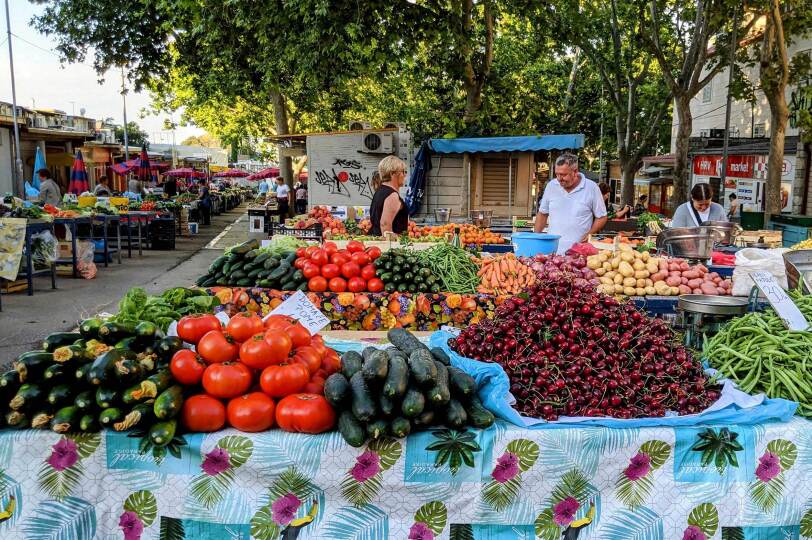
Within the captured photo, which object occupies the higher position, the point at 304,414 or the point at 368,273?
the point at 368,273

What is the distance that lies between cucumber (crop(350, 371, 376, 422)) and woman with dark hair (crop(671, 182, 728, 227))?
642 centimetres

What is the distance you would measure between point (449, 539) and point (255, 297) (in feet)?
11.1

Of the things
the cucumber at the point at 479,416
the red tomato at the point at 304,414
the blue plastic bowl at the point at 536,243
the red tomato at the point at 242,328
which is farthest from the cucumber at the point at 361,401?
the blue plastic bowl at the point at 536,243

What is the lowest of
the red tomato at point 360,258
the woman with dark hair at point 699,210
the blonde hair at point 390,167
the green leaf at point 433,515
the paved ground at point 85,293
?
the paved ground at point 85,293

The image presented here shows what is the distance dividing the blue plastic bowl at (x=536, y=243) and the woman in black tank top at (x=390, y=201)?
4.57ft

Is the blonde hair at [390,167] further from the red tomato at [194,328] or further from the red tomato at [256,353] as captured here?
the red tomato at [256,353]

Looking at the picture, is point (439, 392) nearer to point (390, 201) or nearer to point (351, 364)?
point (351, 364)

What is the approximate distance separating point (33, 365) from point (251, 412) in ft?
3.28

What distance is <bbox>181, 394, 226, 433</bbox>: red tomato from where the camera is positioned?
281cm

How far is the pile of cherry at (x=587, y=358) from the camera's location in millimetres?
3094

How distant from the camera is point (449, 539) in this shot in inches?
115

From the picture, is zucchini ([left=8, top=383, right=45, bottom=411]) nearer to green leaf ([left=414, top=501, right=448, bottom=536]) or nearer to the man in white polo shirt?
green leaf ([left=414, top=501, right=448, bottom=536])

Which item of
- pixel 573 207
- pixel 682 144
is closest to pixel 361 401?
pixel 573 207

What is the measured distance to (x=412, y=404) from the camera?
106 inches
